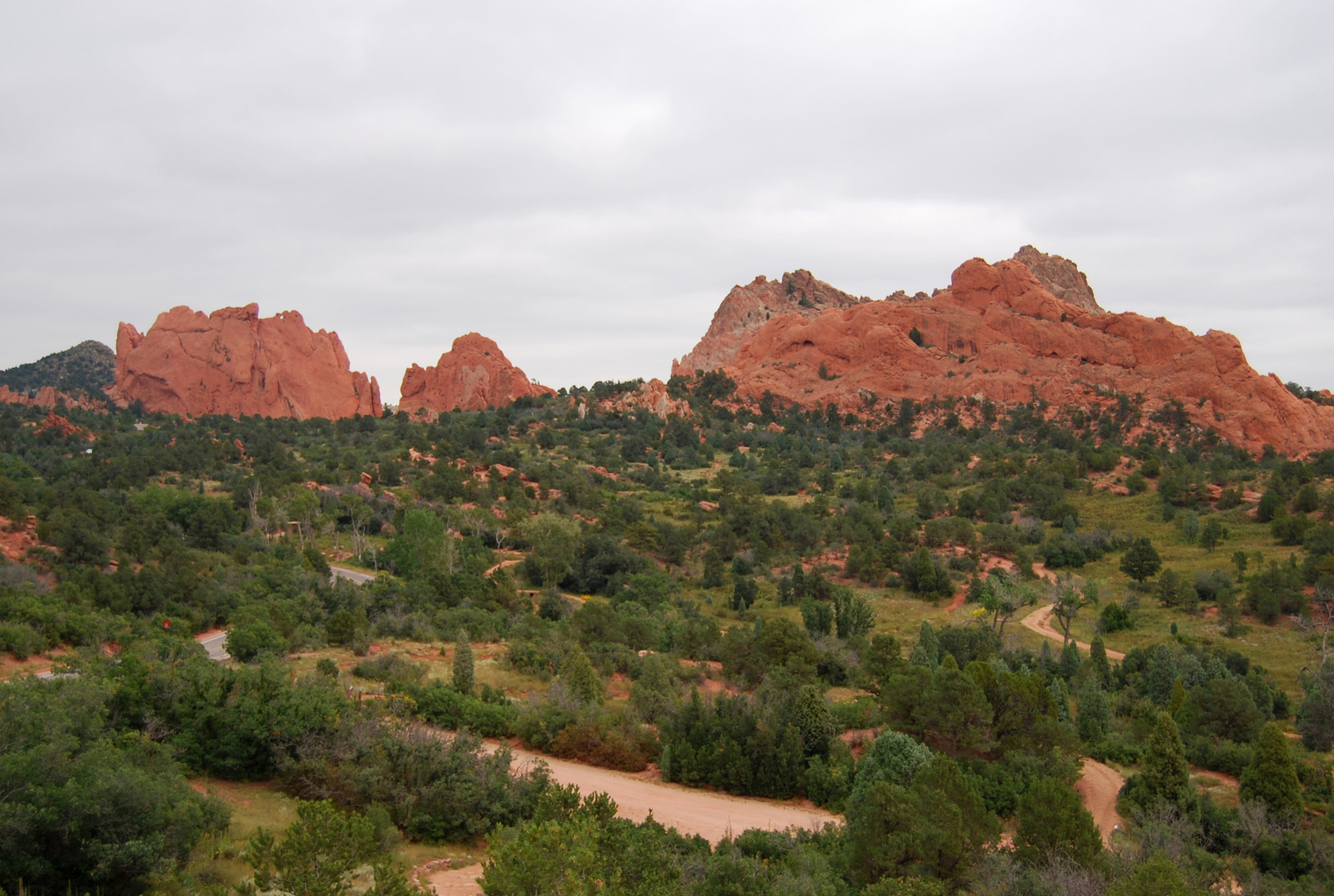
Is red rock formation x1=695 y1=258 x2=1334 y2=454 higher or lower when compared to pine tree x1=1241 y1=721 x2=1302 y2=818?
higher

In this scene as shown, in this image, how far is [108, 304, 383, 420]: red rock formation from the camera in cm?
9488

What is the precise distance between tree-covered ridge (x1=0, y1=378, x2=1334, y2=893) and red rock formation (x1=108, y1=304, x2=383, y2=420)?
30.0 metres

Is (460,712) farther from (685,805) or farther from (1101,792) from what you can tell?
(1101,792)

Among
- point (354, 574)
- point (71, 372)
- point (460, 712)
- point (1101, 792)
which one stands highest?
point (71, 372)

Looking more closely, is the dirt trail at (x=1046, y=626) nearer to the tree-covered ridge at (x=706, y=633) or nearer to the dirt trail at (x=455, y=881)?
the tree-covered ridge at (x=706, y=633)

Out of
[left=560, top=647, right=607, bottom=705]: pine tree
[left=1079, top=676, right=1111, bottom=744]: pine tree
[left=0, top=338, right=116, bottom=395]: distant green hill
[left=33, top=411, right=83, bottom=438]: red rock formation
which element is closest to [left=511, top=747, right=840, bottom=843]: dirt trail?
[left=560, top=647, right=607, bottom=705]: pine tree

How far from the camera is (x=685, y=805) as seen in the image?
16875mm

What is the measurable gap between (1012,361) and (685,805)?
77630 mm

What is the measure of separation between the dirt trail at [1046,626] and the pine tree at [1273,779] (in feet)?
48.6

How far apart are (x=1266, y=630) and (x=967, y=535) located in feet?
44.6

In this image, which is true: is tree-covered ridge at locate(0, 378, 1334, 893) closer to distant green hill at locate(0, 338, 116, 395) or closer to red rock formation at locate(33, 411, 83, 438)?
red rock formation at locate(33, 411, 83, 438)

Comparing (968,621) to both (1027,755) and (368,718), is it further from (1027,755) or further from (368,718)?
(368,718)

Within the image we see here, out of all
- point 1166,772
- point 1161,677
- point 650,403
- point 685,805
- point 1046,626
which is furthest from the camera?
point 650,403

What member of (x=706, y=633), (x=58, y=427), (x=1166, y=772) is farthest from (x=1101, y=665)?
(x=58, y=427)
